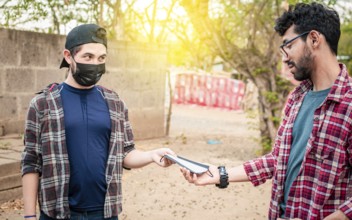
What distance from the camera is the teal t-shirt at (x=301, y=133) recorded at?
232cm

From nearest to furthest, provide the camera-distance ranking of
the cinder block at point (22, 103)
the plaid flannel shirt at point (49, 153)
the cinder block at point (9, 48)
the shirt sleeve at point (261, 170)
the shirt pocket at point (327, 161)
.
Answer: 1. the shirt pocket at point (327, 161)
2. the plaid flannel shirt at point (49, 153)
3. the shirt sleeve at point (261, 170)
4. the cinder block at point (9, 48)
5. the cinder block at point (22, 103)

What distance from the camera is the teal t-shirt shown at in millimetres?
2320

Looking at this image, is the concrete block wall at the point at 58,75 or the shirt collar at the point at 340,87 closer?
the shirt collar at the point at 340,87

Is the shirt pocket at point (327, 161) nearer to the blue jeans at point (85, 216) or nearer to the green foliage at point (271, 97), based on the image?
the blue jeans at point (85, 216)

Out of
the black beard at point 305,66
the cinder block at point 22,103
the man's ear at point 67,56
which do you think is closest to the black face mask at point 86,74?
the man's ear at point 67,56

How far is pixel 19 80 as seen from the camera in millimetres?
7148

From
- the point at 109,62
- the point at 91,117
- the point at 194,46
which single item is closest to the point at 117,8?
the point at 109,62

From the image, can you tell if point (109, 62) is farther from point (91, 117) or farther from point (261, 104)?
point (91, 117)

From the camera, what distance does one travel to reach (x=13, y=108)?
7.07 meters

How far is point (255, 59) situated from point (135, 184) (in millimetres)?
3982

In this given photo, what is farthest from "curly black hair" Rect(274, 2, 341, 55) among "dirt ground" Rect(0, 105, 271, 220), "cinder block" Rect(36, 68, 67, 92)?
"cinder block" Rect(36, 68, 67, 92)

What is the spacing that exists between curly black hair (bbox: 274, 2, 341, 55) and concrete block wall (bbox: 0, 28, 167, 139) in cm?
559

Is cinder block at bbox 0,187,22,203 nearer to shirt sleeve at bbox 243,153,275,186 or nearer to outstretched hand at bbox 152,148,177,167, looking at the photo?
outstretched hand at bbox 152,148,177,167

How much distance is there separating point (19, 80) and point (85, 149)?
5004 millimetres
